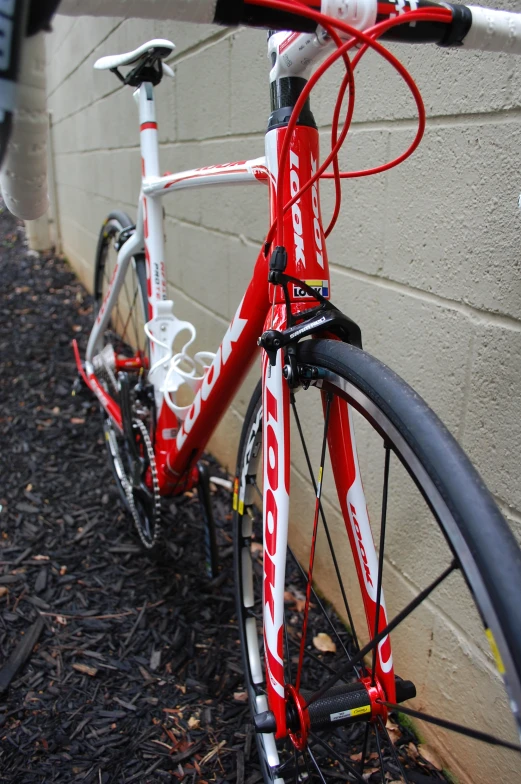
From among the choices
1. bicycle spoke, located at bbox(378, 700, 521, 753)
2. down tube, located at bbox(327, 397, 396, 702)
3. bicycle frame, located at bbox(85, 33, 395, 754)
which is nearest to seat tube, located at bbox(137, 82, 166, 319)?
bicycle frame, located at bbox(85, 33, 395, 754)

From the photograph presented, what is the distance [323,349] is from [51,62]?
582cm

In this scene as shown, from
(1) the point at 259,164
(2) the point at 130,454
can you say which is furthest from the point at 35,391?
(1) the point at 259,164

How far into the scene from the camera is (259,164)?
1.12 m

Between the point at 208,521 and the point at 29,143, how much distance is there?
1.37 m

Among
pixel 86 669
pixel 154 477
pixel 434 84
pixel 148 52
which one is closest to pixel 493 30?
pixel 434 84

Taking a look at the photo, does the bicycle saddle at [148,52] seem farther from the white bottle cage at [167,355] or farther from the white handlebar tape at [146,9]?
the white handlebar tape at [146,9]

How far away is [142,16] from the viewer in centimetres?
57

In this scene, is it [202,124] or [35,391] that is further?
[35,391]

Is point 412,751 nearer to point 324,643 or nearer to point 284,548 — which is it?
point 324,643

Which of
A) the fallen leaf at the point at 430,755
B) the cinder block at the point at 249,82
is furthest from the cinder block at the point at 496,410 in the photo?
the cinder block at the point at 249,82

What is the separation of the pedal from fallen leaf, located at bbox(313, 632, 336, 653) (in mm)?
370

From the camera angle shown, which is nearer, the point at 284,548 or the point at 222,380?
the point at 284,548

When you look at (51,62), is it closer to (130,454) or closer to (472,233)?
(130,454)

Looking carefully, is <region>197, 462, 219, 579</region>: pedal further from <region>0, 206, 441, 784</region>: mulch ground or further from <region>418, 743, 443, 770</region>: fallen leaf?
<region>418, 743, 443, 770</region>: fallen leaf
